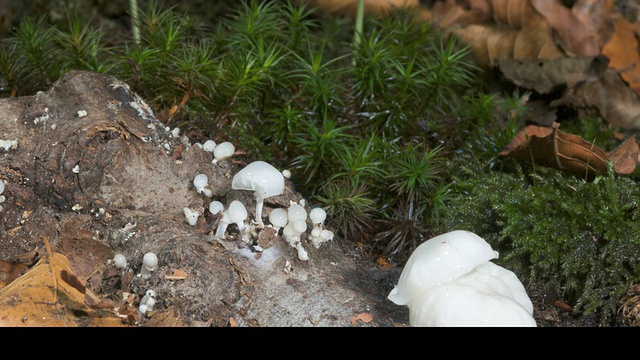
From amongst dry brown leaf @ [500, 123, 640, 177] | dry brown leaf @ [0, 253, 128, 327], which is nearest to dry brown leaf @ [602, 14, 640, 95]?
dry brown leaf @ [500, 123, 640, 177]

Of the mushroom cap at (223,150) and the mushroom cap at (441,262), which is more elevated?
the mushroom cap at (441,262)

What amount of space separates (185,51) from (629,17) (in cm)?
304

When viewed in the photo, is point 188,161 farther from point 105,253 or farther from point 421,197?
point 421,197

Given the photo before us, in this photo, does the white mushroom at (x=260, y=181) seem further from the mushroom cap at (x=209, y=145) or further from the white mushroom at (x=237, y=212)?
the mushroom cap at (x=209, y=145)

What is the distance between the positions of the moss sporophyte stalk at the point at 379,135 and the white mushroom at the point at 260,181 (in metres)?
0.41

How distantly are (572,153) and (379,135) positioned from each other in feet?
2.97

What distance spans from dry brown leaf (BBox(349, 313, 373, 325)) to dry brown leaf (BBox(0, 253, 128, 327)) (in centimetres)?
76

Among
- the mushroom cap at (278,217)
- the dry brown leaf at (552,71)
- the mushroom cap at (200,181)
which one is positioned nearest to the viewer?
the mushroom cap at (278,217)

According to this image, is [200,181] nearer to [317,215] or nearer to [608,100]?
[317,215]

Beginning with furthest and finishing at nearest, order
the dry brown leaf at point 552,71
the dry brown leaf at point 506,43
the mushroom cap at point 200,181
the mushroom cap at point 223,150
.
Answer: the dry brown leaf at point 506,43
the dry brown leaf at point 552,71
the mushroom cap at point 223,150
the mushroom cap at point 200,181

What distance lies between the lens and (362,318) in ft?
7.50

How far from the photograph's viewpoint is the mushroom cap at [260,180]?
2.41 m

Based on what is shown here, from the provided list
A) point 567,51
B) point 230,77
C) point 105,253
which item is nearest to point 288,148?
point 230,77

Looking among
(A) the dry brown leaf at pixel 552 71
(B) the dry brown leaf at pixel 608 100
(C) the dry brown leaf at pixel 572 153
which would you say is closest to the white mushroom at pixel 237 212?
(C) the dry brown leaf at pixel 572 153
